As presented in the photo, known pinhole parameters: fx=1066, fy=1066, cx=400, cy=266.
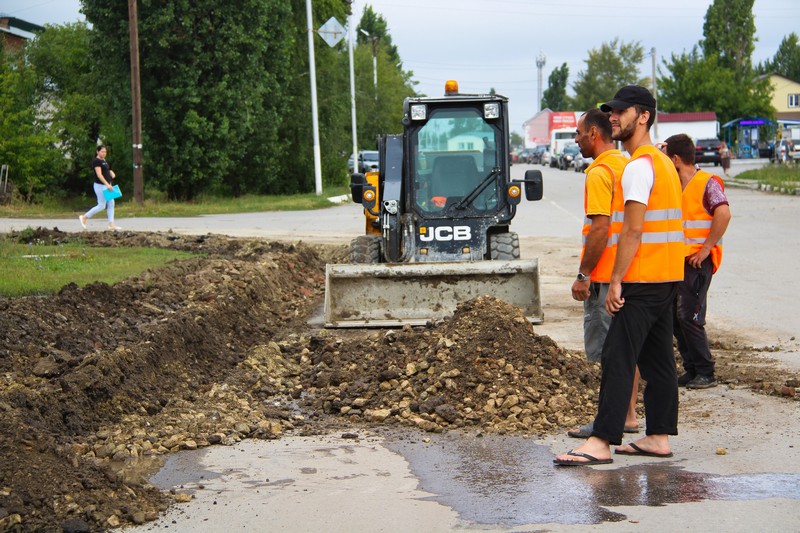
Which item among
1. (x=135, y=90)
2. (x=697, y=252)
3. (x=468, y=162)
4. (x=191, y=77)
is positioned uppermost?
(x=191, y=77)

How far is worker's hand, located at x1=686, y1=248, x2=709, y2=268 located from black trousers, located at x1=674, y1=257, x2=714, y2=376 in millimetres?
52

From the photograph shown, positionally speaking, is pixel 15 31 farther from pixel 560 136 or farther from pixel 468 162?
pixel 560 136

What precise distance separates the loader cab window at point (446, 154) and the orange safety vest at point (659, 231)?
655 centimetres

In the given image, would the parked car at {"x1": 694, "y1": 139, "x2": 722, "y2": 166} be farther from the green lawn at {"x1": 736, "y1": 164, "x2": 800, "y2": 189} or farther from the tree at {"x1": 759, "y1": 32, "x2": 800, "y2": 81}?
the tree at {"x1": 759, "y1": 32, "x2": 800, "y2": 81}

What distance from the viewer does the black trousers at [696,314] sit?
8.27m

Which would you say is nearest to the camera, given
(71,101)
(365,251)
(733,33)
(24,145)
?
(365,251)

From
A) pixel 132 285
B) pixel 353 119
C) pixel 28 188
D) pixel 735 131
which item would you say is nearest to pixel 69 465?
pixel 132 285

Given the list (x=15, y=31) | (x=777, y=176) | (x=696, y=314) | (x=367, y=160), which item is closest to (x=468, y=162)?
(x=696, y=314)

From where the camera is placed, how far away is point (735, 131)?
84.7 meters

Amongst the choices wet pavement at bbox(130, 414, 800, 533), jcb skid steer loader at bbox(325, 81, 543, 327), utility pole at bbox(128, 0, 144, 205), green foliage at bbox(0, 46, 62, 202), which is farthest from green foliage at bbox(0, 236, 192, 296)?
green foliage at bbox(0, 46, 62, 202)

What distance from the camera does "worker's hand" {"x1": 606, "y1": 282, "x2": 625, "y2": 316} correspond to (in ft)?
20.0

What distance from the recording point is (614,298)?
240 inches

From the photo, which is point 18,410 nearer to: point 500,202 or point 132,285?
point 132,285

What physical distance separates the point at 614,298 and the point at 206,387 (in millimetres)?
3872
